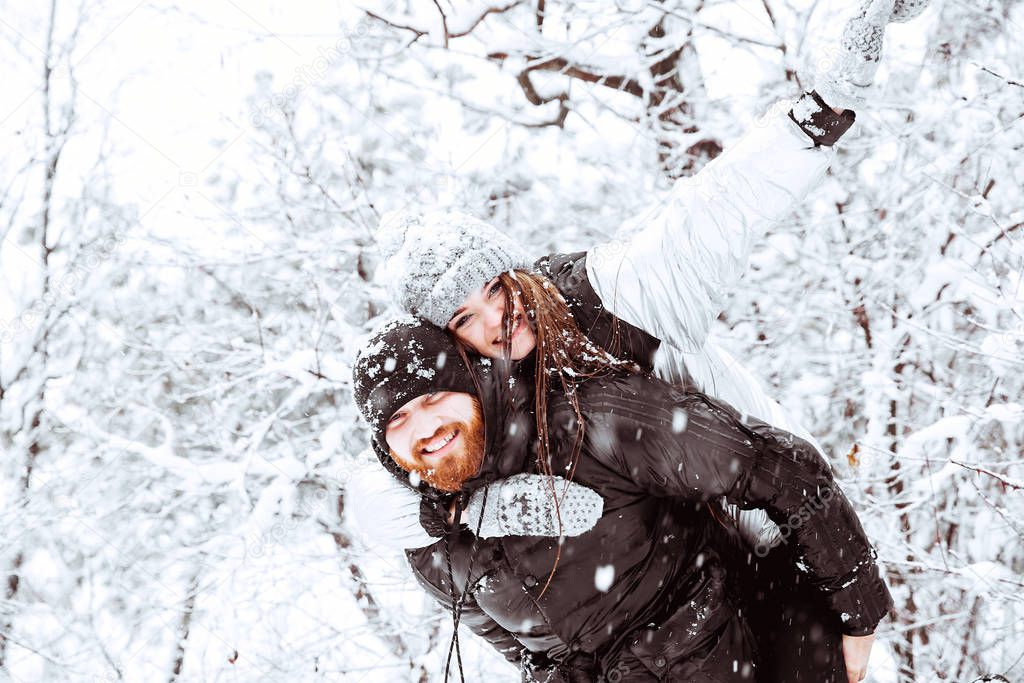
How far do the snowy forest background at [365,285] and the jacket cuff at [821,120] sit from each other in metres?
1.29

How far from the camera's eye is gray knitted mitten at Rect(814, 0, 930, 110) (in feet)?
5.31

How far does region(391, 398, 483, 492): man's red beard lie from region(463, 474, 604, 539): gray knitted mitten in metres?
0.09

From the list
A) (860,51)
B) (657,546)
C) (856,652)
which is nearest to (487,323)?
(657,546)

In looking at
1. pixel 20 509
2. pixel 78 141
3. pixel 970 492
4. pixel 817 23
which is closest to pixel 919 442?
pixel 970 492

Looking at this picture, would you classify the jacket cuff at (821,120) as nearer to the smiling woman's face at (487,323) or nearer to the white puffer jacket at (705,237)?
the white puffer jacket at (705,237)

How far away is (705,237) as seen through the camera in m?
1.84

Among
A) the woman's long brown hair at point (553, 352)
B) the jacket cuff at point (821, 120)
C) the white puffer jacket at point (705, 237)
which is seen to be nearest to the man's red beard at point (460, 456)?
the woman's long brown hair at point (553, 352)

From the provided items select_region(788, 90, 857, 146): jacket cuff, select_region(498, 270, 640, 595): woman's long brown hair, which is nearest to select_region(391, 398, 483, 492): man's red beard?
select_region(498, 270, 640, 595): woman's long brown hair

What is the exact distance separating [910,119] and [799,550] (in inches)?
123

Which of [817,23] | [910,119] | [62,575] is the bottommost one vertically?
[62,575]

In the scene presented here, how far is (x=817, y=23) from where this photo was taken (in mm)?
3986

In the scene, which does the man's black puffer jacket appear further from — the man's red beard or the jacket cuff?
the jacket cuff

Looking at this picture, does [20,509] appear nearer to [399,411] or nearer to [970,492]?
[399,411]

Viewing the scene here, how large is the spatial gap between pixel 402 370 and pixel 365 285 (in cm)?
331
